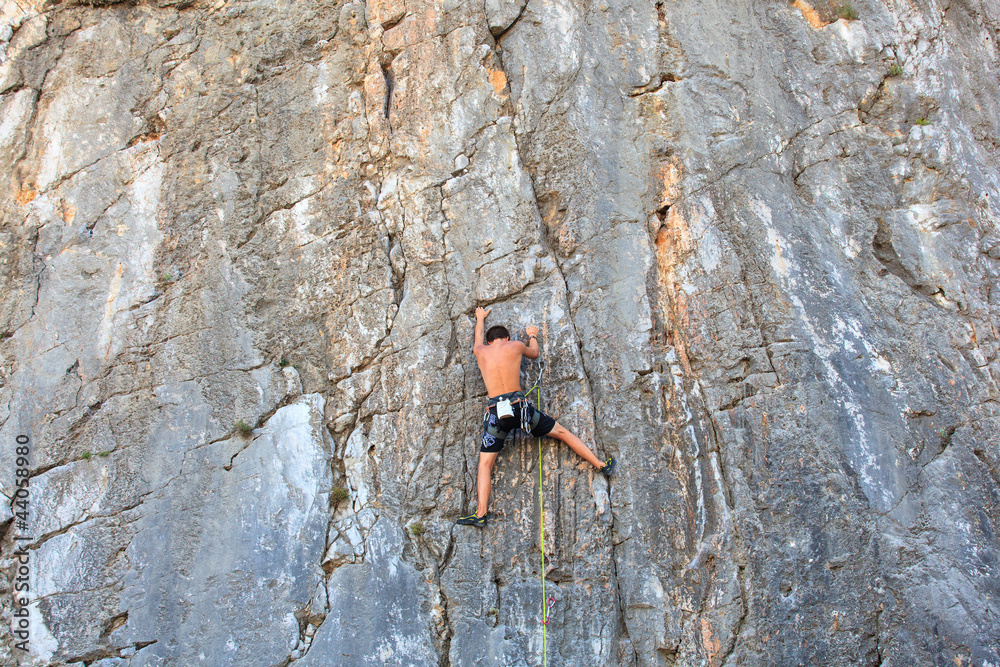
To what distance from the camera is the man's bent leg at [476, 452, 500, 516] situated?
4.72 m

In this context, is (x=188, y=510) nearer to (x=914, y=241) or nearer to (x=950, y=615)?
(x=950, y=615)

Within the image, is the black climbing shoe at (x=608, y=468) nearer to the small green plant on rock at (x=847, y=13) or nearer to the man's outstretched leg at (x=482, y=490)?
the man's outstretched leg at (x=482, y=490)

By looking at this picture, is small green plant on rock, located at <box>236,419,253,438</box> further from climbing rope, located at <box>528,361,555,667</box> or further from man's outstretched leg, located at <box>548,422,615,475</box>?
man's outstretched leg, located at <box>548,422,615,475</box>

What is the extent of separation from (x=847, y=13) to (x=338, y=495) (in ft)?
19.5

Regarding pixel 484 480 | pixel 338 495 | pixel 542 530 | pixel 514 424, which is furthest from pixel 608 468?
pixel 338 495

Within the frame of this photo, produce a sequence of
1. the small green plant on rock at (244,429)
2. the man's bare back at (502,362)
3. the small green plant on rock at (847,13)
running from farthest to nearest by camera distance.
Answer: the small green plant on rock at (847,13)
the small green plant on rock at (244,429)
the man's bare back at (502,362)

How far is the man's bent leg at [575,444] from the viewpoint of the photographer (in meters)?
4.71

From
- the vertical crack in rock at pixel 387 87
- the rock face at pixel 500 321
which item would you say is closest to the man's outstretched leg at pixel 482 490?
the rock face at pixel 500 321

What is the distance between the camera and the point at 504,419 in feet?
15.3

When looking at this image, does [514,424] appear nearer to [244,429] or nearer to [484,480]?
[484,480]

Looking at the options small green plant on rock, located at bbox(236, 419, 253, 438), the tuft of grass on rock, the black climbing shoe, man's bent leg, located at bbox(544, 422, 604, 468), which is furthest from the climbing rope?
small green plant on rock, located at bbox(236, 419, 253, 438)

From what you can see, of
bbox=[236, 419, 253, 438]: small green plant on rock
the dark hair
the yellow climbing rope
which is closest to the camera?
the yellow climbing rope

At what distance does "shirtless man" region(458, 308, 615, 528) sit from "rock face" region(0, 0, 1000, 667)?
171mm

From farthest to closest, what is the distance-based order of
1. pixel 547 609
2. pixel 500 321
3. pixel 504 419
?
pixel 500 321 < pixel 504 419 < pixel 547 609
